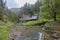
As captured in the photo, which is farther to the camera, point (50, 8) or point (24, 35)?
point (50, 8)

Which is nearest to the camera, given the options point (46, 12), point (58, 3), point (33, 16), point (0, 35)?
A: point (0, 35)

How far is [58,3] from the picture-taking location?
1589cm

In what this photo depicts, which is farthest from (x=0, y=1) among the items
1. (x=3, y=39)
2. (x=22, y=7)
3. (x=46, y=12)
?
(x=3, y=39)

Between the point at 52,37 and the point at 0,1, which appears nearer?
the point at 52,37

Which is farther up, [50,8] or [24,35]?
[50,8]

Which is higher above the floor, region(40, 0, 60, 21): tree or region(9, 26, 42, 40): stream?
region(40, 0, 60, 21): tree

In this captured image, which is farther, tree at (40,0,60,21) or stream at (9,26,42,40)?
tree at (40,0,60,21)

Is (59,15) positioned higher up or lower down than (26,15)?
higher up

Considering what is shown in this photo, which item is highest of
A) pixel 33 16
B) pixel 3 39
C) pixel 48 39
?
pixel 3 39

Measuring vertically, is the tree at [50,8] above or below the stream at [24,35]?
above

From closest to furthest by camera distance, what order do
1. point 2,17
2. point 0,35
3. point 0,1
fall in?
point 0,35 < point 2,17 < point 0,1

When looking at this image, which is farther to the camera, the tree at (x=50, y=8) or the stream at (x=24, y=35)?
the tree at (x=50, y=8)

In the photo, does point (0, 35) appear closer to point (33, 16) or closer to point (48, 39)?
point (48, 39)

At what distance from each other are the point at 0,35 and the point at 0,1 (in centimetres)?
2262
